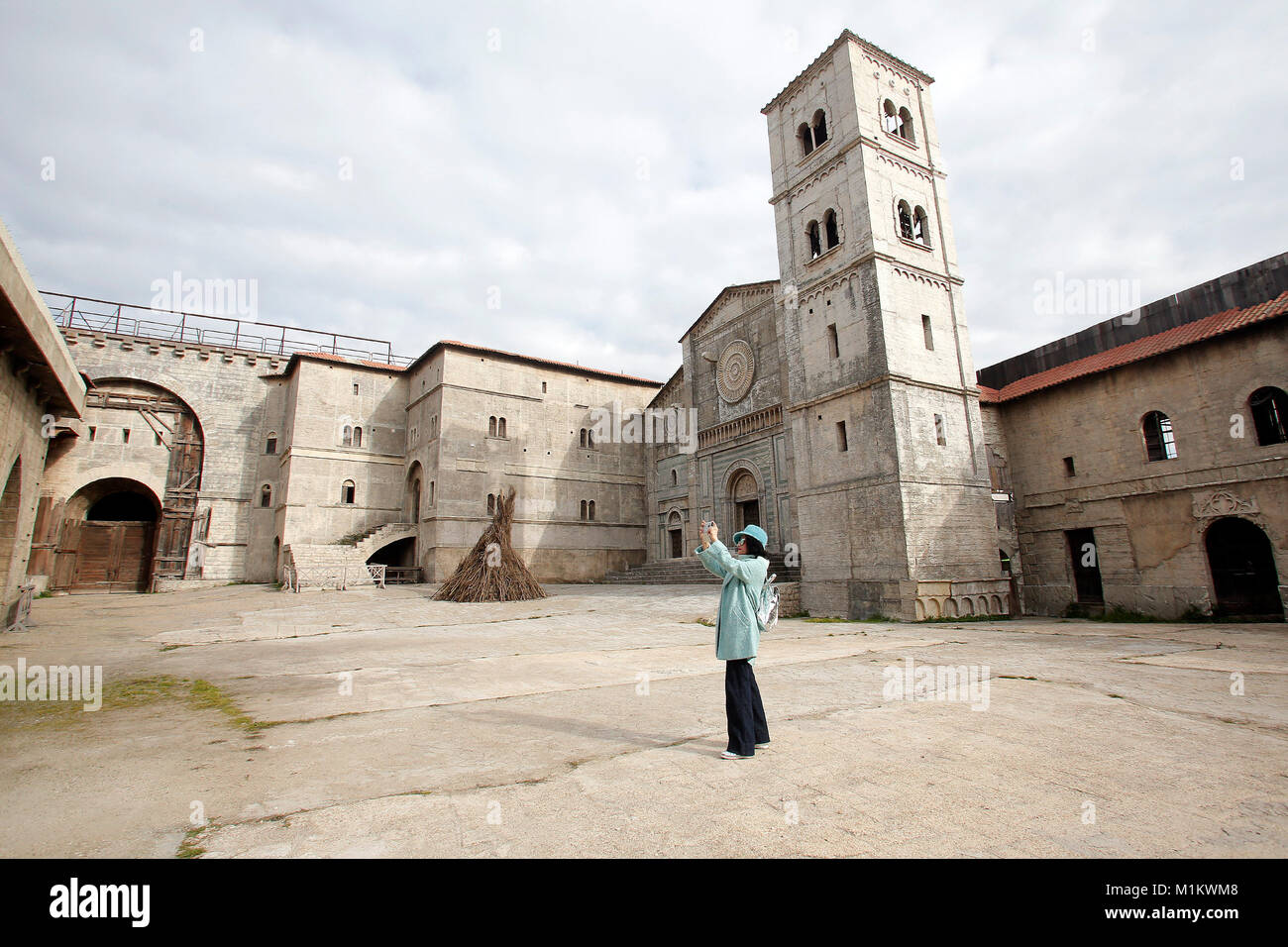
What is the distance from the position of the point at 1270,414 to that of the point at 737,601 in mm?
18608

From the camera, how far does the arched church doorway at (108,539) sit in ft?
88.5

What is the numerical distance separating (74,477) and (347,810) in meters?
33.6

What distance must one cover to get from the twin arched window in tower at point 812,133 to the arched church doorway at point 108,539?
32.8 m

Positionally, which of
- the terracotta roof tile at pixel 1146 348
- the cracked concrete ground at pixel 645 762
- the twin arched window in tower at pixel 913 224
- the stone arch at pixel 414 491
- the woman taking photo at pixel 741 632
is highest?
the twin arched window in tower at pixel 913 224

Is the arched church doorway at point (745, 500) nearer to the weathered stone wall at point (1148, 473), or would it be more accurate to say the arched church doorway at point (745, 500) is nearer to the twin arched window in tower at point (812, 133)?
the weathered stone wall at point (1148, 473)

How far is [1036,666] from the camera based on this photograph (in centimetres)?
810

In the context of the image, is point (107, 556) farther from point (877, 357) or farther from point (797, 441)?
point (877, 357)

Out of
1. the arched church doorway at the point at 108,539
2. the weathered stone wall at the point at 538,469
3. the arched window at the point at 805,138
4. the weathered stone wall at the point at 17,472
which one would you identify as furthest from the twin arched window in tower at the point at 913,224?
the arched church doorway at the point at 108,539

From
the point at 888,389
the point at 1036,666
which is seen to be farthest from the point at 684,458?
the point at 1036,666

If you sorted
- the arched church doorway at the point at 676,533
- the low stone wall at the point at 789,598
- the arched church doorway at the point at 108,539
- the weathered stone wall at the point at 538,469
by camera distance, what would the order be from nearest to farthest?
the low stone wall at the point at 789,598
the arched church doorway at the point at 108,539
the weathered stone wall at the point at 538,469
the arched church doorway at the point at 676,533

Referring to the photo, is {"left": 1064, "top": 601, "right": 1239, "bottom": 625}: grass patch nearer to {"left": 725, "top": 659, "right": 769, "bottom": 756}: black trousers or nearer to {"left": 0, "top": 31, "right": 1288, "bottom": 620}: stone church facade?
{"left": 0, "top": 31, "right": 1288, "bottom": 620}: stone church facade

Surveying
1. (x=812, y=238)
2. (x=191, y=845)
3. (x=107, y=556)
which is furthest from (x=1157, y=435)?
(x=107, y=556)

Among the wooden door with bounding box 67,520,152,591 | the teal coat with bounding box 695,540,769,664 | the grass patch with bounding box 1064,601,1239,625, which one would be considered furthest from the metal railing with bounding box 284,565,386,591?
the grass patch with bounding box 1064,601,1239,625
